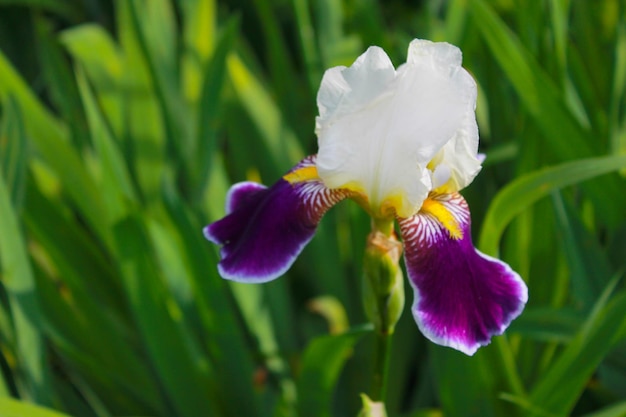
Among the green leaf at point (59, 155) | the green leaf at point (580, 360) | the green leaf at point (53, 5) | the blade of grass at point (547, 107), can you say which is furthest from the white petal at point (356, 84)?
the green leaf at point (53, 5)

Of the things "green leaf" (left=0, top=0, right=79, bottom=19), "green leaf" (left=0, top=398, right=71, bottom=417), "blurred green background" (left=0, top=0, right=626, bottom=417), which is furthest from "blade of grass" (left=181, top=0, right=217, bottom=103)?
"green leaf" (left=0, top=398, right=71, bottom=417)

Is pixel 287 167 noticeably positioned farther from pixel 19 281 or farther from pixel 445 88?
pixel 445 88

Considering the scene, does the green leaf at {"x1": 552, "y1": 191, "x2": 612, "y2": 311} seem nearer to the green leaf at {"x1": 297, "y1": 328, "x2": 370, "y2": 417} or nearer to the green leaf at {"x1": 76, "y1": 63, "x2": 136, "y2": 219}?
the green leaf at {"x1": 297, "y1": 328, "x2": 370, "y2": 417}

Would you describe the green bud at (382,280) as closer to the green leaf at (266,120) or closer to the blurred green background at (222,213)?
the blurred green background at (222,213)

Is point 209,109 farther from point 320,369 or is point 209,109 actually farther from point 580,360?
point 580,360

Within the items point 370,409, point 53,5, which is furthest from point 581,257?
point 53,5

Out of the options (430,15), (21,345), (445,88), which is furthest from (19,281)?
(430,15)
